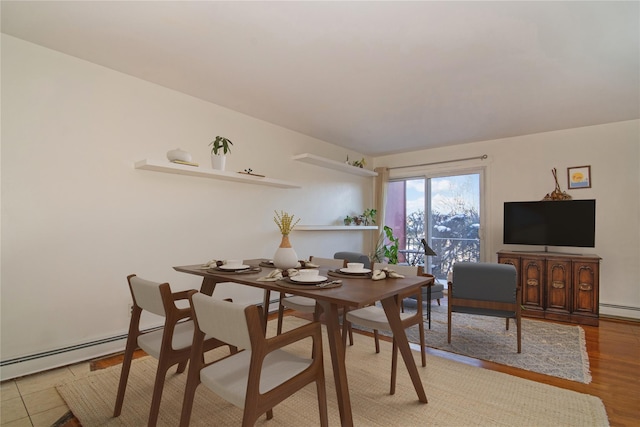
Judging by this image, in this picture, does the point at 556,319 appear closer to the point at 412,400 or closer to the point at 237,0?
the point at 412,400

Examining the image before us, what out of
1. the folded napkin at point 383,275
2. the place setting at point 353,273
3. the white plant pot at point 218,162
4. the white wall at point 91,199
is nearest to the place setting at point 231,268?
the place setting at point 353,273

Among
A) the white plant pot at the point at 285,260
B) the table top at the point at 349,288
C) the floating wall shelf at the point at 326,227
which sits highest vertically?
the floating wall shelf at the point at 326,227

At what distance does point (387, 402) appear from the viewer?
6.23 feet

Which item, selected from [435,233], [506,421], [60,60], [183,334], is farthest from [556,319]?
[60,60]

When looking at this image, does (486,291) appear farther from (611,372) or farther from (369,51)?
(369,51)

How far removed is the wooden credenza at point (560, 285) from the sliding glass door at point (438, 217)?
3.07 feet

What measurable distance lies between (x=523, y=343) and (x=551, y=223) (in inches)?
74.1

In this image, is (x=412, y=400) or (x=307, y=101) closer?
(x=412, y=400)

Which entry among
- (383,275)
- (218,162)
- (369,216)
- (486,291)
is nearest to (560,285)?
(486,291)

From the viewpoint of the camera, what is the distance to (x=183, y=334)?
1742 millimetres

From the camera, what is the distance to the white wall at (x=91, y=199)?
222 centimetres

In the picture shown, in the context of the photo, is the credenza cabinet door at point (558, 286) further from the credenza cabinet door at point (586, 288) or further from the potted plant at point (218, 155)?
the potted plant at point (218, 155)

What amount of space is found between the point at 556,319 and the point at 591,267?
2.36 feet

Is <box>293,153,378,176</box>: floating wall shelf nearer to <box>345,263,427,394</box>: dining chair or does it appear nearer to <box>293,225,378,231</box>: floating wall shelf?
<box>293,225,378,231</box>: floating wall shelf
